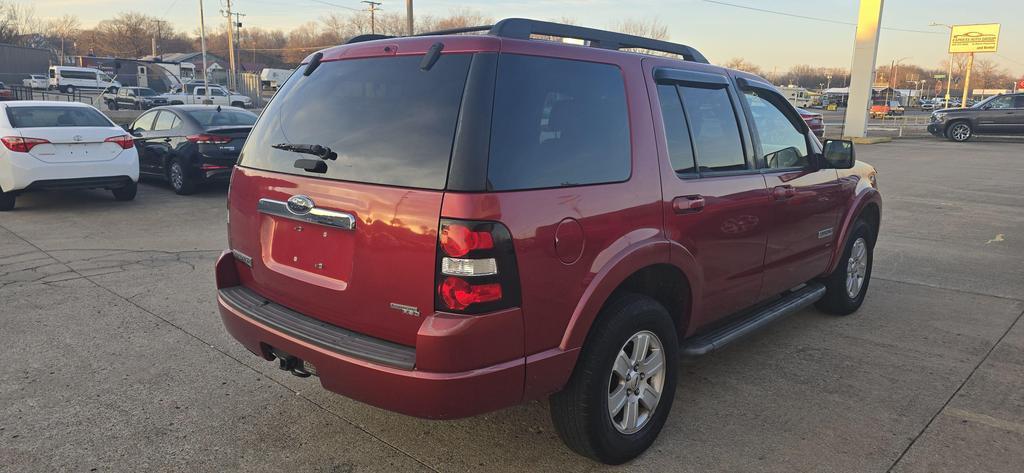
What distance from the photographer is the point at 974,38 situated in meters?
49.2

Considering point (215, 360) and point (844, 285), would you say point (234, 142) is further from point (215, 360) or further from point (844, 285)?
point (844, 285)

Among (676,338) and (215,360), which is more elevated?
(676,338)

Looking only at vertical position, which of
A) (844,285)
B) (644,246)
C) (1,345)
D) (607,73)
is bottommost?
(1,345)

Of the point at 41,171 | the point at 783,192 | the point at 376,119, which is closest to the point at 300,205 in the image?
the point at 376,119

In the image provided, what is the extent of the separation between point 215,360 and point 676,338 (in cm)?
277

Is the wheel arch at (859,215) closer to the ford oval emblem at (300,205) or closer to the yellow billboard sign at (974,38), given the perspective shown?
the ford oval emblem at (300,205)

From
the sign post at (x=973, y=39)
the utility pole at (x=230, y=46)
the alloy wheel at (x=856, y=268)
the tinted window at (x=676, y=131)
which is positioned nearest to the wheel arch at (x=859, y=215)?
the alloy wheel at (x=856, y=268)

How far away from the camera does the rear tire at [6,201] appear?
886 centimetres

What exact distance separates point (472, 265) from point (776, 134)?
2.71 meters

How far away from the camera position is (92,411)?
349cm

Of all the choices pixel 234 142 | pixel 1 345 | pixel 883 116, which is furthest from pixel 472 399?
pixel 883 116

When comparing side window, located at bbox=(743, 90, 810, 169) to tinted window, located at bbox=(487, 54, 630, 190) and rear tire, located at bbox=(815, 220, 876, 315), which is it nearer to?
rear tire, located at bbox=(815, 220, 876, 315)

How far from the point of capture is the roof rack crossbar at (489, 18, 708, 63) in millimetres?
2896

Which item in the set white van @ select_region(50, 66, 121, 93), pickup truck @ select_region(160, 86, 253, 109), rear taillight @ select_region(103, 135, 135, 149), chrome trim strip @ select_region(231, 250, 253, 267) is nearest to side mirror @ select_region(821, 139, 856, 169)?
chrome trim strip @ select_region(231, 250, 253, 267)
